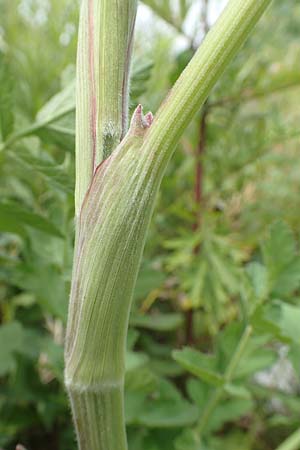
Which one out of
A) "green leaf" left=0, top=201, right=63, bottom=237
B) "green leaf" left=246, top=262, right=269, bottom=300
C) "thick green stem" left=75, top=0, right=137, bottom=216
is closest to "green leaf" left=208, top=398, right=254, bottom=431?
"green leaf" left=246, top=262, right=269, bottom=300

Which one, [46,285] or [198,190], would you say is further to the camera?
[198,190]

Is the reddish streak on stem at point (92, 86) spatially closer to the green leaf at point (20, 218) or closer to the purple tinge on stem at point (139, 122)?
the purple tinge on stem at point (139, 122)

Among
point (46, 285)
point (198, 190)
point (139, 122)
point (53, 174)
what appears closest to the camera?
point (139, 122)

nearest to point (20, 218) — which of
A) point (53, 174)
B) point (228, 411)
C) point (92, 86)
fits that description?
point (53, 174)

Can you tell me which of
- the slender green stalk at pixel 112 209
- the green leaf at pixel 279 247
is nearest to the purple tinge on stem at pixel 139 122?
the slender green stalk at pixel 112 209

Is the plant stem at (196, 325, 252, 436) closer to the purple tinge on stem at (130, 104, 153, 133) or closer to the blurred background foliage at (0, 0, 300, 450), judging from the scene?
the blurred background foliage at (0, 0, 300, 450)

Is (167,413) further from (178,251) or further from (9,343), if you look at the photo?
(178,251)
